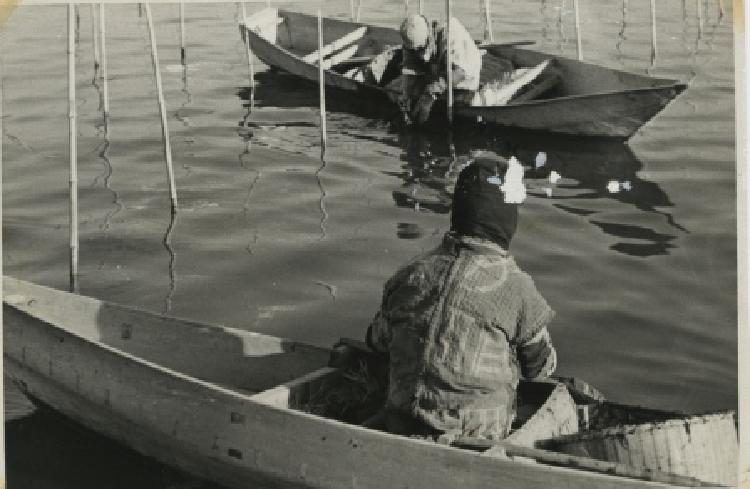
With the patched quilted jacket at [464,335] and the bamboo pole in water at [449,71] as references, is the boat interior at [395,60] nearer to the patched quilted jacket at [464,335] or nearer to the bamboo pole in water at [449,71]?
the bamboo pole in water at [449,71]

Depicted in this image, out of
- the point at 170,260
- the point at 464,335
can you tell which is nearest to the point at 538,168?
the point at 170,260

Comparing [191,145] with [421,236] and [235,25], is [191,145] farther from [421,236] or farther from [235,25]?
[235,25]

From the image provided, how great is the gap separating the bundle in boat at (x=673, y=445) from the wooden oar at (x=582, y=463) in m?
0.13

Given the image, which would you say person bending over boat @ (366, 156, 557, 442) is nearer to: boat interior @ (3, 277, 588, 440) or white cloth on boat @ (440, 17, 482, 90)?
boat interior @ (3, 277, 588, 440)

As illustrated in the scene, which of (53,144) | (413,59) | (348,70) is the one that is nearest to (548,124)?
(413,59)

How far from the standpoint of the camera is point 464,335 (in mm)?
3480

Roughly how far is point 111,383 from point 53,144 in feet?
18.8

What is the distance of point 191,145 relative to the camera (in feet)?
33.7

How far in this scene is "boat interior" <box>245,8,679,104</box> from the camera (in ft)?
32.9

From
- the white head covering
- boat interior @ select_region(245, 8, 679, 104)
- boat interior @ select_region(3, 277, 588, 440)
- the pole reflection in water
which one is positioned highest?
the white head covering

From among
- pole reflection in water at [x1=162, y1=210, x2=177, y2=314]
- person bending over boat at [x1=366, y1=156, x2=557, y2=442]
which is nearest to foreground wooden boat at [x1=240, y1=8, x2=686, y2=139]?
pole reflection in water at [x1=162, y1=210, x2=177, y2=314]

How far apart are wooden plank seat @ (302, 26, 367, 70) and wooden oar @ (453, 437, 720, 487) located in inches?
341

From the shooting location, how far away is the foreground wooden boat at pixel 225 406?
3525mm

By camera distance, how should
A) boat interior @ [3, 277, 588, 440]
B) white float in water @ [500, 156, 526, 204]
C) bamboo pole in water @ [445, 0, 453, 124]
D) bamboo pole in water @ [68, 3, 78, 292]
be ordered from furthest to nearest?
bamboo pole in water @ [445, 0, 453, 124], bamboo pole in water @ [68, 3, 78, 292], boat interior @ [3, 277, 588, 440], white float in water @ [500, 156, 526, 204]
